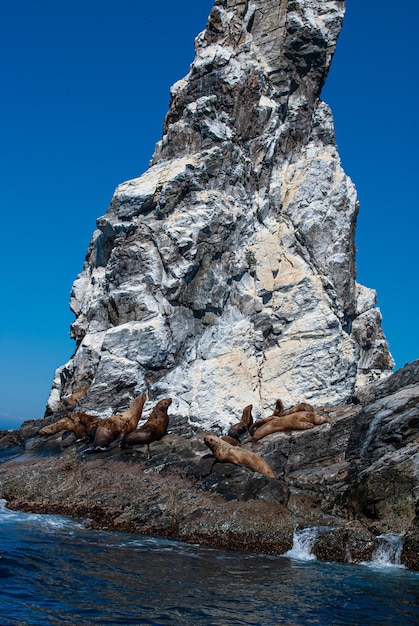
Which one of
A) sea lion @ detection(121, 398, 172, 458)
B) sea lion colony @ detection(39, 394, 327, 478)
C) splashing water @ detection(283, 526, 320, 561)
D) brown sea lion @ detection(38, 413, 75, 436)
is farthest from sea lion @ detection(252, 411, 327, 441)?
brown sea lion @ detection(38, 413, 75, 436)

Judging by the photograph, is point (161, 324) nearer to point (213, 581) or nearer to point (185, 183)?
point (185, 183)

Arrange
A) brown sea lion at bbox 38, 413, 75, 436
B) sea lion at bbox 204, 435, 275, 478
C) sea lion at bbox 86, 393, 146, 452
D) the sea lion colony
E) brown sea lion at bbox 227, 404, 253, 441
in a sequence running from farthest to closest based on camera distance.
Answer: brown sea lion at bbox 38, 413, 75, 436, brown sea lion at bbox 227, 404, 253, 441, sea lion at bbox 86, 393, 146, 452, the sea lion colony, sea lion at bbox 204, 435, 275, 478

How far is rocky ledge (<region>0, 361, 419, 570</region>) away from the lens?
1291 centimetres

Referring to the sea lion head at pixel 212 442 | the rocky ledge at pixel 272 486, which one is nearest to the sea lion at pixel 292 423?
the rocky ledge at pixel 272 486

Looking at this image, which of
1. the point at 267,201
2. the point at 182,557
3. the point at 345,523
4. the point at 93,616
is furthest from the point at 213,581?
the point at 267,201

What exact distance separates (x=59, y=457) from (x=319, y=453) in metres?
8.14

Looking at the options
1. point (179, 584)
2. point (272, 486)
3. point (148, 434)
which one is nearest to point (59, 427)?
point (148, 434)

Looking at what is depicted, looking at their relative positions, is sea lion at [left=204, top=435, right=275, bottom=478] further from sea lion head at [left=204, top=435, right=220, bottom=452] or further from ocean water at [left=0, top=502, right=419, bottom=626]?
ocean water at [left=0, top=502, right=419, bottom=626]

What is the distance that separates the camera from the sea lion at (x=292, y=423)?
1941 centimetres

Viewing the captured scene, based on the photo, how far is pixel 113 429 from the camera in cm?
1922

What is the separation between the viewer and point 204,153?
109ft

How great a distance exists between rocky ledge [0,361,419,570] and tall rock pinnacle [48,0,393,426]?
10.0 meters

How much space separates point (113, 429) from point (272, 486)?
6.83 meters

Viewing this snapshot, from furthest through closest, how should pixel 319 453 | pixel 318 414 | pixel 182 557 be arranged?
pixel 318 414 < pixel 319 453 < pixel 182 557
